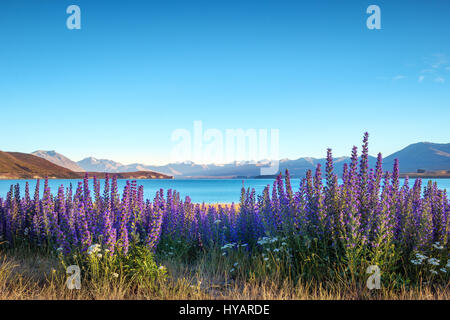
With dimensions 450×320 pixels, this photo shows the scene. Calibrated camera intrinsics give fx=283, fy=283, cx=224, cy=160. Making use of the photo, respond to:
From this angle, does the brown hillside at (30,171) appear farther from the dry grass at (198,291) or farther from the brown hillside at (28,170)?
the dry grass at (198,291)

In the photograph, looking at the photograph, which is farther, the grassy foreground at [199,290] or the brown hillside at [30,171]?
the brown hillside at [30,171]

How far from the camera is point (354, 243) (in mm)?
4227

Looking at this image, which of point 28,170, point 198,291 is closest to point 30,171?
point 28,170

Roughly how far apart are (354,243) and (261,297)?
1.59m

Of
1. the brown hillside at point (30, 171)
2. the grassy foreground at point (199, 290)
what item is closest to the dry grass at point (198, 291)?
the grassy foreground at point (199, 290)

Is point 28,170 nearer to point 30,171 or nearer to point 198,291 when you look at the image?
point 30,171

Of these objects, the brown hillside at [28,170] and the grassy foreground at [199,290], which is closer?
the grassy foreground at [199,290]

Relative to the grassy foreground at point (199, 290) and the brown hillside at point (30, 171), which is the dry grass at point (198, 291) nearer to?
the grassy foreground at point (199, 290)

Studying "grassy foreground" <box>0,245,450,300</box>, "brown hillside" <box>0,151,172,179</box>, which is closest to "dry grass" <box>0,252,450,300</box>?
"grassy foreground" <box>0,245,450,300</box>
